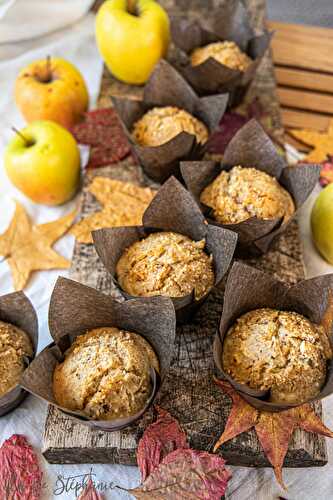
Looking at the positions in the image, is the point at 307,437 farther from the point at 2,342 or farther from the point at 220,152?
the point at 220,152

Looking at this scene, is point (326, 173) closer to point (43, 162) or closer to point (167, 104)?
point (167, 104)

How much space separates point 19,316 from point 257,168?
835mm

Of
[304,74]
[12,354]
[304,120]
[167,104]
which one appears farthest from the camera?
[304,74]

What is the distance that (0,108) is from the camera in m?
2.17

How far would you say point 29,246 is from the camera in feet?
5.61

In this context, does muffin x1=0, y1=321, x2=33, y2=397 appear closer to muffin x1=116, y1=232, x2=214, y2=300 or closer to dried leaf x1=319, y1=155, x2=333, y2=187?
muffin x1=116, y1=232, x2=214, y2=300

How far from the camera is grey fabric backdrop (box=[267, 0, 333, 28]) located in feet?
7.88

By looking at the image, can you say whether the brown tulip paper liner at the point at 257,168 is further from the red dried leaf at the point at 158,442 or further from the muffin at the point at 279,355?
the red dried leaf at the point at 158,442

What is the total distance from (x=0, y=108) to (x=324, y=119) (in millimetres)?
1332

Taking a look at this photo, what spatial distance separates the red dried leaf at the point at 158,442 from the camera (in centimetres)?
120

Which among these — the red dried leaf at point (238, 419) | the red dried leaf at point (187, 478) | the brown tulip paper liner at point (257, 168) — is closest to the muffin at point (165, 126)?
the brown tulip paper liner at point (257, 168)

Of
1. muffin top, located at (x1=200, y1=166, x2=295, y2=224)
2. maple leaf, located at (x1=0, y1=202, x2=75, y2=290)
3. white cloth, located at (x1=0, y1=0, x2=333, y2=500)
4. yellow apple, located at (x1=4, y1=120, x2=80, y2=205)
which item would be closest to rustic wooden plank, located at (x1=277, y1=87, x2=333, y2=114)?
white cloth, located at (x1=0, y1=0, x2=333, y2=500)

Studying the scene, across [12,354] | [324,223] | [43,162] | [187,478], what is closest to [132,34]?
[43,162]

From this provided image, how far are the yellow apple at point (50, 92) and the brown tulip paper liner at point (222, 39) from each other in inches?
15.7
